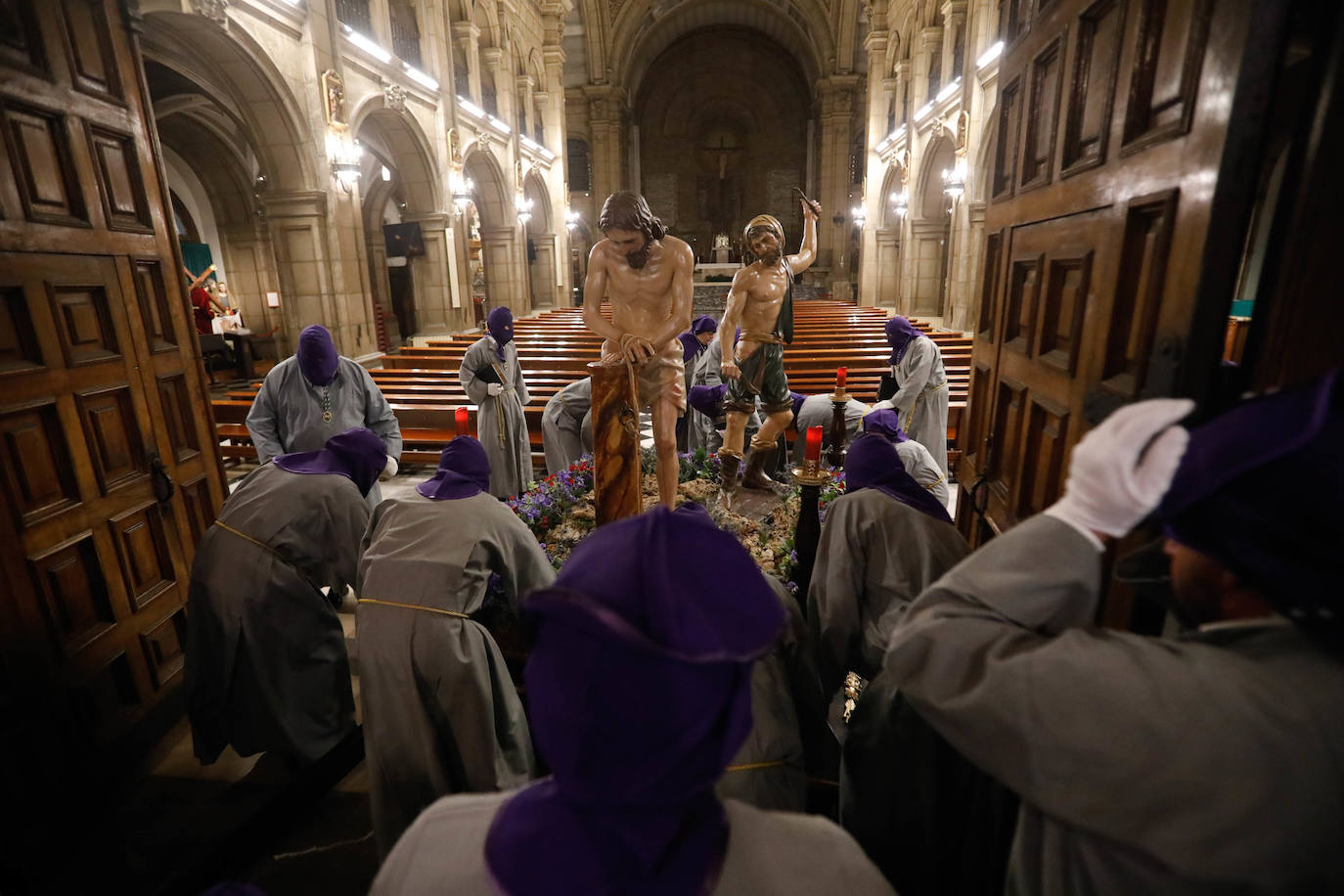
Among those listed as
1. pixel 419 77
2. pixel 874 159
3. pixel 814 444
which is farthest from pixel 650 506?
pixel 874 159

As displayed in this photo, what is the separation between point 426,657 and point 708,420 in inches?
182

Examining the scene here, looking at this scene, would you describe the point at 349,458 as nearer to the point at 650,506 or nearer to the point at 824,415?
the point at 650,506

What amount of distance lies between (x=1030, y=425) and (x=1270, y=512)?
4.43 feet

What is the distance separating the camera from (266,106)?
332 inches

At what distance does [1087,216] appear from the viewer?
1722 millimetres

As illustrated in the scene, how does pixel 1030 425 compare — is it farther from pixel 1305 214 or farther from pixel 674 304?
pixel 674 304

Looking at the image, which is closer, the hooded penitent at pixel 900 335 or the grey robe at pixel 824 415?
the grey robe at pixel 824 415

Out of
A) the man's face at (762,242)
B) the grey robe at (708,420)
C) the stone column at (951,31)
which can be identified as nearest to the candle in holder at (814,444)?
the man's face at (762,242)

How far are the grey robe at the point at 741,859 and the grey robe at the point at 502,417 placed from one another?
4955mm

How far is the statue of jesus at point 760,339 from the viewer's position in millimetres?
4645

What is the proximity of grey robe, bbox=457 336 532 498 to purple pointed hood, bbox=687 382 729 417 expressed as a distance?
5.43 feet

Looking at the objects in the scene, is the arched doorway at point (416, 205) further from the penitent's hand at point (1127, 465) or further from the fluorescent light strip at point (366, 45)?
the penitent's hand at point (1127, 465)

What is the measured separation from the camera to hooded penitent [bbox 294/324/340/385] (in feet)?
12.7

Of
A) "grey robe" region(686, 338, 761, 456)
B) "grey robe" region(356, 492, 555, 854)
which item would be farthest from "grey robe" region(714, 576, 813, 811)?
"grey robe" region(686, 338, 761, 456)
